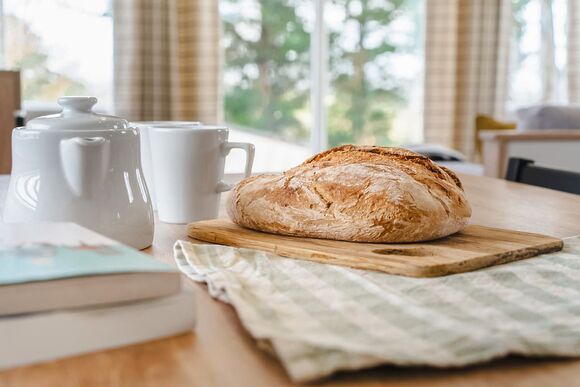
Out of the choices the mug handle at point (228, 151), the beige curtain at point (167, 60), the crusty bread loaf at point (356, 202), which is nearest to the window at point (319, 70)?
the beige curtain at point (167, 60)

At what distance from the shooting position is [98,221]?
655mm

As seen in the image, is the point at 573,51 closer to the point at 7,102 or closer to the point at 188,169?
the point at 7,102

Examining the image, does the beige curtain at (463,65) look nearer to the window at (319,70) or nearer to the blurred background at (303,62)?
the blurred background at (303,62)

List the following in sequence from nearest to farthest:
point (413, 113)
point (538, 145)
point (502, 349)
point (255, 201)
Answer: point (502, 349) < point (255, 201) < point (538, 145) < point (413, 113)

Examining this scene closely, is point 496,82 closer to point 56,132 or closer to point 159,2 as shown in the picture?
point 159,2

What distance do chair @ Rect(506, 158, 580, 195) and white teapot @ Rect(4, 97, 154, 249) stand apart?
0.86 meters

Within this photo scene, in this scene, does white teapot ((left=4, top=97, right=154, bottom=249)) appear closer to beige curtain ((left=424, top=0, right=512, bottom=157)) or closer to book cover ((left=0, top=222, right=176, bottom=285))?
book cover ((left=0, top=222, right=176, bottom=285))

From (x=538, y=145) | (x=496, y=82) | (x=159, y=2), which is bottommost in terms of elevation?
(x=538, y=145)

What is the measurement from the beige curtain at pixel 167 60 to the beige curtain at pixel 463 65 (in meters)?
1.67

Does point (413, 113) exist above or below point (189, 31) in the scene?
below

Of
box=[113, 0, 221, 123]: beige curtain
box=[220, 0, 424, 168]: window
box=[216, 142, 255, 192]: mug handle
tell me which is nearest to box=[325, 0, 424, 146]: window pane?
box=[220, 0, 424, 168]: window

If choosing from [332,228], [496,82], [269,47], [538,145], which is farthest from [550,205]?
[496,82]

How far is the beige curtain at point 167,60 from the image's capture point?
14.9ft

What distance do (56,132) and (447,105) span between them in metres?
A: 4.97
